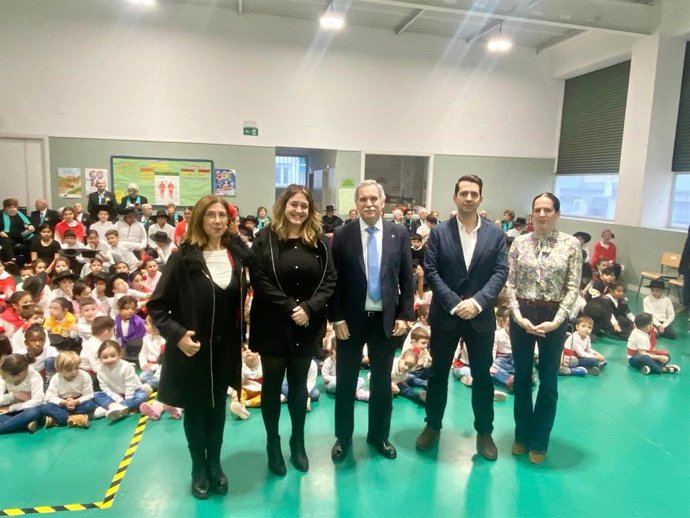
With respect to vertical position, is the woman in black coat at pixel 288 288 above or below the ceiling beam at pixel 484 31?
below

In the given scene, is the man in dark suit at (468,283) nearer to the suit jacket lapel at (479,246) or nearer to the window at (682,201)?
the suit jacket lapel at (479,246)

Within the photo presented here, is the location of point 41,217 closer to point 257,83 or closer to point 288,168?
point 257,83

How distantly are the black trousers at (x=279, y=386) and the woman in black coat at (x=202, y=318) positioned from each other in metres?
0.24

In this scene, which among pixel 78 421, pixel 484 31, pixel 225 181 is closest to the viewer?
pixel 78 421

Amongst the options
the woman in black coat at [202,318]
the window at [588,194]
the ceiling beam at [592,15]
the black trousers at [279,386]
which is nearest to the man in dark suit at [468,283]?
the black trousers at [279,386]

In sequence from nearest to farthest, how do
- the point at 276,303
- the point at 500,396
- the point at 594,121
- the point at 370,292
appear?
the point at 276,303, the point at 370,292, the point at 500,396, the point at 594,121

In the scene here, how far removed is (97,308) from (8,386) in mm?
1608

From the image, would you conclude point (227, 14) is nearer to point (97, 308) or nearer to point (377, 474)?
point (97, 308)

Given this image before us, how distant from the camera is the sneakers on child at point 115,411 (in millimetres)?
3713

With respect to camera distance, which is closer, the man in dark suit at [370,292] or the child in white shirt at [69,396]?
the man in dark suit at [370,292]

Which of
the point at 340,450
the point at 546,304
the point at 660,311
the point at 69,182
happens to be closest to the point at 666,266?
the point at 660,311

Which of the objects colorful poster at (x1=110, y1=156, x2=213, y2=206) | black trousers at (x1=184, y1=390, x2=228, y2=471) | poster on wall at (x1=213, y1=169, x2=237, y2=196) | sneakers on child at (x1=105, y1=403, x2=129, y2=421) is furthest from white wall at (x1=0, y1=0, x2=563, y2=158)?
black trousers at (x1=184, y1=390, x2=228, y2=471)

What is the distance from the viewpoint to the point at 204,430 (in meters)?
2.79

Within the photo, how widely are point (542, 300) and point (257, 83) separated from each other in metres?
9.66
